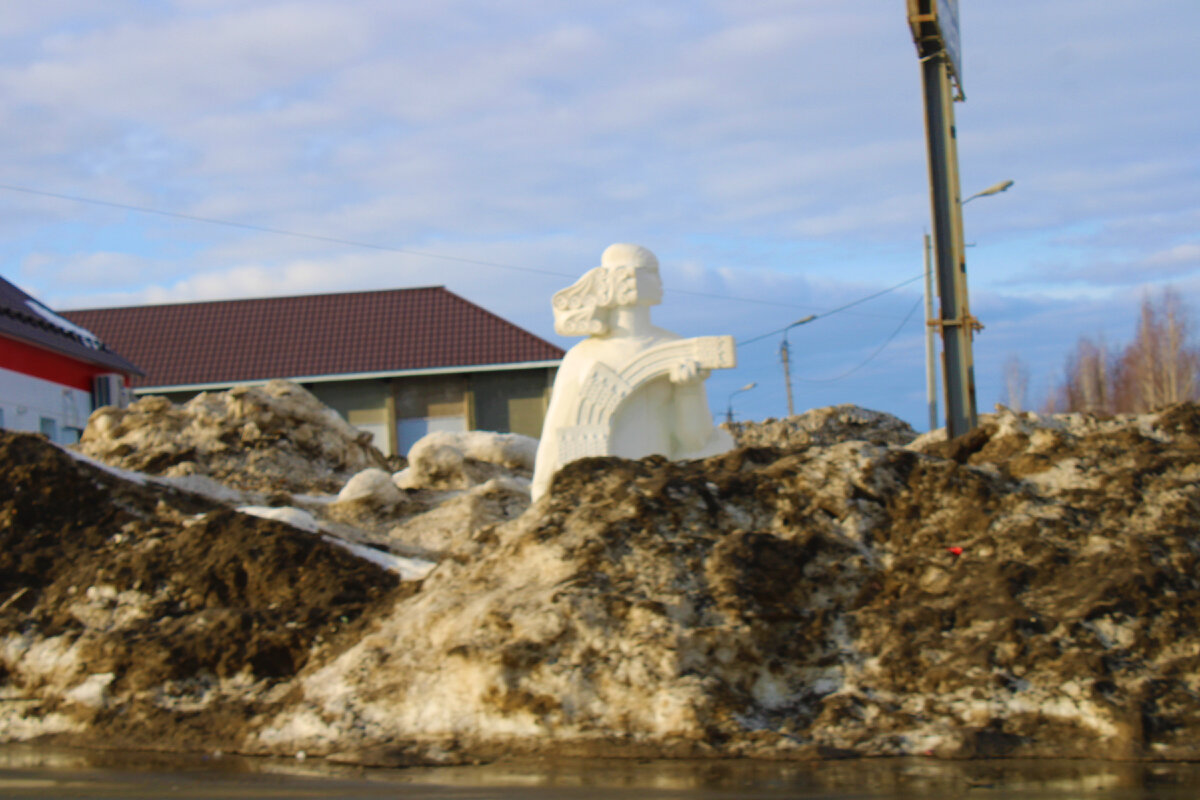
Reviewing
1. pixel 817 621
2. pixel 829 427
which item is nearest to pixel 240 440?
pixel 817 621

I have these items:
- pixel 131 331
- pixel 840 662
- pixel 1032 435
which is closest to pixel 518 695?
pixel 840 662

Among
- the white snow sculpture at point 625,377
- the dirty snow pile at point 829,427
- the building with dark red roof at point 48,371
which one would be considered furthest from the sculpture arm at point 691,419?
the building with dark red roof at point 48,371

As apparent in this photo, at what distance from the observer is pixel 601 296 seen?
7.96 m

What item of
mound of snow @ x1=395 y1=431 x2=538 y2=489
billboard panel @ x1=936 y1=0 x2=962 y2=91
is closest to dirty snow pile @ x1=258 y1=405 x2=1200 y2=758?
billboard panel @ x1=936 y1=0 x2=962 y2=91

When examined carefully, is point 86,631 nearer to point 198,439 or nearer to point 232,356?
point 198,439

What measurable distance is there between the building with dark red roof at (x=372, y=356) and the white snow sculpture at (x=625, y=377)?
66.1ft

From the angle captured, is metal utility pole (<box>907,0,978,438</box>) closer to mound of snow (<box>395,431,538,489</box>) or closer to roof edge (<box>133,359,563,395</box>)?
mound of snow (<box>395,431,538,489</box>)

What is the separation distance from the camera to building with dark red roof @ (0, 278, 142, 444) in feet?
61.3

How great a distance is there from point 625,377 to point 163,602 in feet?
9.90

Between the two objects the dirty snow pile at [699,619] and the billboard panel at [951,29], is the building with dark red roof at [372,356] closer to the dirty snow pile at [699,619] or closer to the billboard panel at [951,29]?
the billboard panel at [951,29]

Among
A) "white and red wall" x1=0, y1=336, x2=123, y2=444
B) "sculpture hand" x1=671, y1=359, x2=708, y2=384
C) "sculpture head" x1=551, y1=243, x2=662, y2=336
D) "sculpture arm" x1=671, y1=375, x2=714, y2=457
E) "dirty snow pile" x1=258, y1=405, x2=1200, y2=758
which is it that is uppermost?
"white and red wall" x1=0, y1=336, x2=123, y2=444

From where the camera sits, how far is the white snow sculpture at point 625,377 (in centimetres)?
774

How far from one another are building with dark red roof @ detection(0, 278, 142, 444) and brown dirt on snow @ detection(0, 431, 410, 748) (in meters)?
11.6

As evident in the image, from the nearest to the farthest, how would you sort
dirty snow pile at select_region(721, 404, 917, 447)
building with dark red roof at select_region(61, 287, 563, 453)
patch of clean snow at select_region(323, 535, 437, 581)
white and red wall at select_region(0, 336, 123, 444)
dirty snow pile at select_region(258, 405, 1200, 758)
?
dirty snow pile at select_region(258, 405, 1200, 758) < patch of clean snow at select_region(323, 535, 437, 581) < white and red wall at select_region(0, 336, 123, 444) < dirty snow pile at select_region(721, 404, 917, 447) < building with dark red roof at select_region(61, 287, 563, 453)
